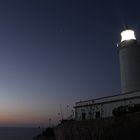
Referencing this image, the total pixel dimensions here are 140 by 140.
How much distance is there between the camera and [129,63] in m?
34.0

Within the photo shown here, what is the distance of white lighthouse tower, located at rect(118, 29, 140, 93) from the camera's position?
33.3m

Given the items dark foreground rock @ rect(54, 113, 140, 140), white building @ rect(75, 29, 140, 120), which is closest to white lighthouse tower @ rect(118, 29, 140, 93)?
white building @ rect(75, 29, 140, 120)

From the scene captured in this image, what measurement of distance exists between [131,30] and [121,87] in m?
7.06

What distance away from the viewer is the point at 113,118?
21266mm

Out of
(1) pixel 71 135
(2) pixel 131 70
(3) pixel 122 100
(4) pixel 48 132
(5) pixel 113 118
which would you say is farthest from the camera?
(4) pixel 48 132

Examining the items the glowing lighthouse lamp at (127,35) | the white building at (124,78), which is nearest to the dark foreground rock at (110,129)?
the white building at (124,78)

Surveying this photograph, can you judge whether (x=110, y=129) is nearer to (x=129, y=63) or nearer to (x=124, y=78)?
(x=124, y=78)

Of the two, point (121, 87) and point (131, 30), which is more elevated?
point (131, 30)

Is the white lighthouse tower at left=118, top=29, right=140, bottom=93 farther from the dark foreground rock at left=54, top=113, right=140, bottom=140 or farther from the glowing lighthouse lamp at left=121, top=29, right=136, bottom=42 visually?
the dark foreground rock at left=54, top=113, right=140, bottom=140

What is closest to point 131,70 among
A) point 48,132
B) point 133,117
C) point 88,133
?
point 88,133

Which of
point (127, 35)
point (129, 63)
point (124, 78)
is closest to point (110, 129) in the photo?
point (124, 78)

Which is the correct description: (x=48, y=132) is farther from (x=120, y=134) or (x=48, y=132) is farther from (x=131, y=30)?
(x=120, y=134)

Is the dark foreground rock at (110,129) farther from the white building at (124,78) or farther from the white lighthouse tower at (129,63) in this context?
the white lighthouse tower at (129,63)

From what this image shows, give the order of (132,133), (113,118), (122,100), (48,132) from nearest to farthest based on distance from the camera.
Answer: (132,133), (113,118), (122,100), (48,132)
